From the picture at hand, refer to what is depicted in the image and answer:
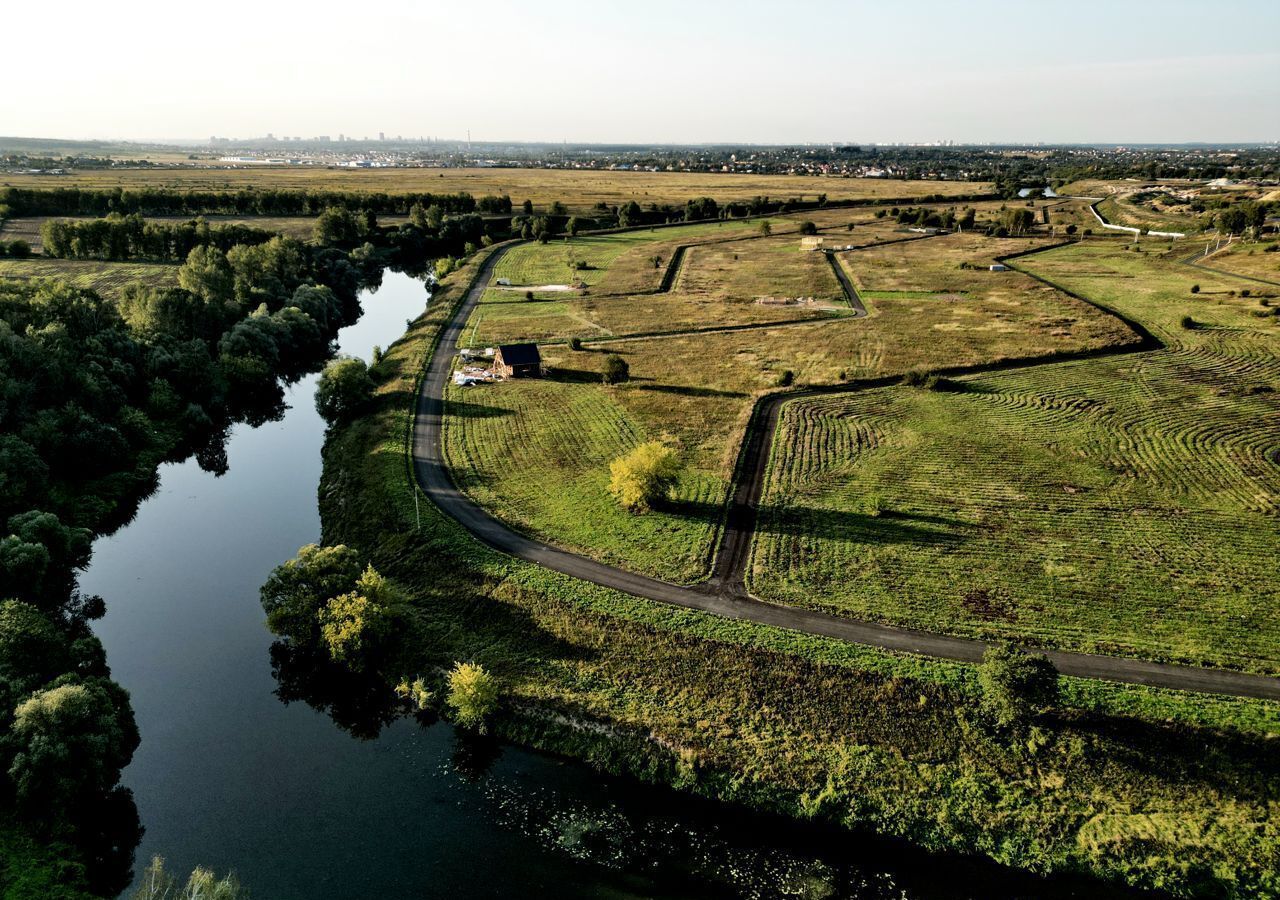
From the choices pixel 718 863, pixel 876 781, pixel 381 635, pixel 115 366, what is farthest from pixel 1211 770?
pixel 115 366

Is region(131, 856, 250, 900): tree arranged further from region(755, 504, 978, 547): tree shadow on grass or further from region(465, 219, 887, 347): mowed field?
region(465, 219, 887, 347): mowed field

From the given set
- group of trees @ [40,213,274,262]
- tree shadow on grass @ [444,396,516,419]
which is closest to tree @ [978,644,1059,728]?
tree shadow on grass @ [444,396,516,419]

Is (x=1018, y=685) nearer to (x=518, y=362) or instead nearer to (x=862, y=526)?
(x=862, y=526)

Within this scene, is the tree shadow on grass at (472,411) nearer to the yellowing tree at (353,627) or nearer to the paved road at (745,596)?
the paved road at (745,596)

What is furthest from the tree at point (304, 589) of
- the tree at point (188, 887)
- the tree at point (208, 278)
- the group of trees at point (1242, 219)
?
the group of trees at point (1242, 219)

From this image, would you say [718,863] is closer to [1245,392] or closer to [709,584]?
[709,584]

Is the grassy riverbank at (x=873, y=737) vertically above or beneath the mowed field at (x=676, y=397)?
beneath

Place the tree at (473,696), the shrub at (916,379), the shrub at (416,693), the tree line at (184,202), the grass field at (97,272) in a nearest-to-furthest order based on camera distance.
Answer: the tree at (473,696), the shrub at (416,693), the shrub at (916,379), the grass field at (97,272), the tree line at (184,202)

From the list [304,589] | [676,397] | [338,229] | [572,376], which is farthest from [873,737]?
[338,229]
